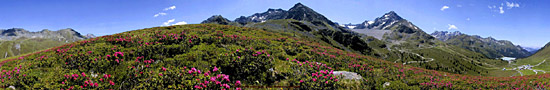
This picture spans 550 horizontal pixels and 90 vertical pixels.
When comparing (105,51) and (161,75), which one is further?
(105,51)

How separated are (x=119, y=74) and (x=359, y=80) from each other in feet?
40.6

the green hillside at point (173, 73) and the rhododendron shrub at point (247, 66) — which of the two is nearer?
the green hillside at point (173, 73)

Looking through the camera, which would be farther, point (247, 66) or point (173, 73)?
point (247, 66)

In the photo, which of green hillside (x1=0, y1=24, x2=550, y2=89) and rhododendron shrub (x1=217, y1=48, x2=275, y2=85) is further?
rhododendron shrub (x1=217, y1=48, x2=275, y2=85)

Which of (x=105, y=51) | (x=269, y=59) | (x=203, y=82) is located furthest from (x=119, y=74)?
(x=269, y=59)

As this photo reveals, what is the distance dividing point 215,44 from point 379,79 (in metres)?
12.2

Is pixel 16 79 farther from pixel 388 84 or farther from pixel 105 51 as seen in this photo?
pixel 388 84

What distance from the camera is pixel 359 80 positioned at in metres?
11.9

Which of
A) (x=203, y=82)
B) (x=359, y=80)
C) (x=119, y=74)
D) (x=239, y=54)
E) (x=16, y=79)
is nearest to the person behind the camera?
(x=203, y=82)

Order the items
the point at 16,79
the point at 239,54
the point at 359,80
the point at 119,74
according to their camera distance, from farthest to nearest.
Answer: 1. the point at 359,80
2. the point at 239,54
3. the point at 119,74
4. the point at 16,79

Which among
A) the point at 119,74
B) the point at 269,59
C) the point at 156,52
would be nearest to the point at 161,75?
the point at 119,74

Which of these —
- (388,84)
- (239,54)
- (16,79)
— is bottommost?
(388,84)

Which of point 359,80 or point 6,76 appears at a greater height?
point 6,76

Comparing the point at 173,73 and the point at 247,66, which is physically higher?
the point at 173,73
